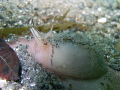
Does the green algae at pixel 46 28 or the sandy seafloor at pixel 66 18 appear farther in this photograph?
the green algae at pixel 46 28

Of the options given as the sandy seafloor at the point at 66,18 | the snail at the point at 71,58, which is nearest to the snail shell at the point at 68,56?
the snail at the point at 71,58

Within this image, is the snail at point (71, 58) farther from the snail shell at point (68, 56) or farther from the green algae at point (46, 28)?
the green algae at point (46, 28)

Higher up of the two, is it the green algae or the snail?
the green algae

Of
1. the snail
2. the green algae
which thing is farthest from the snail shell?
the green algae

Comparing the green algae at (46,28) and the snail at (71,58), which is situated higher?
the green algae at (46,28)

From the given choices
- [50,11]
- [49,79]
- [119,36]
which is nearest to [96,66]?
[49,79]

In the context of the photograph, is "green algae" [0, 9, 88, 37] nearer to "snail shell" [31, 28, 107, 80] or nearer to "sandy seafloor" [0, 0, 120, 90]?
"sandy seafloor" [0, 0, 120, 90]

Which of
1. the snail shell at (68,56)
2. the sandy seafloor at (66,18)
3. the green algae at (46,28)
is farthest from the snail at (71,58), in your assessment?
the green algae at (46,28)
